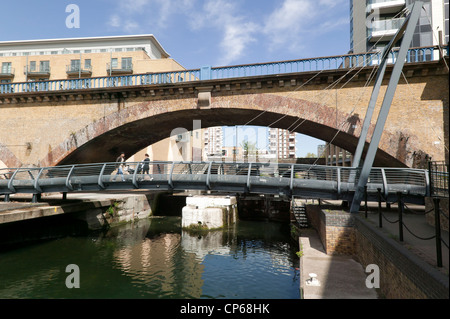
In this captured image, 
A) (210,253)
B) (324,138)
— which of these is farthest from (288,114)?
(210,253)

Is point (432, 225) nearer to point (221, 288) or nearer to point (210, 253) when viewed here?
point (221, 288)

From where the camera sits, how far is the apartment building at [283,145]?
329ft

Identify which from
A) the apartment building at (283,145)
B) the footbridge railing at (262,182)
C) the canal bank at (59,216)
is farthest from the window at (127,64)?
the apartment building at (283,145)

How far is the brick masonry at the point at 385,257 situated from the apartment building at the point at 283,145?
90.1 m

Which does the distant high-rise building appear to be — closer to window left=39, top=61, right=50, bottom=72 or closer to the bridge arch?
window left=39, top=61, right=50, bottom=72

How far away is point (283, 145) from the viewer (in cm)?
10425

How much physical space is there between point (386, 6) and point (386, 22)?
1.63 meters

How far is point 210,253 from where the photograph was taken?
12.7 m

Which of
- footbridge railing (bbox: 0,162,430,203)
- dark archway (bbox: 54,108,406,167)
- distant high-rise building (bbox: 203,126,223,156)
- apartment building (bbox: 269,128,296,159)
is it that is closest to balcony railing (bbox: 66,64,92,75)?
dark archway (bbox: 54,108,406,167)

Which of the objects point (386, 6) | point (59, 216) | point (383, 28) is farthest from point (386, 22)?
point (59, 216)

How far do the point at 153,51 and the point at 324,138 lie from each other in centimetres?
3331

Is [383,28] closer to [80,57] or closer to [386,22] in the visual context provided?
[386,22]

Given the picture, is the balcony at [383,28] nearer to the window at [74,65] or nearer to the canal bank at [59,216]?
the canal bank at [59,216]
